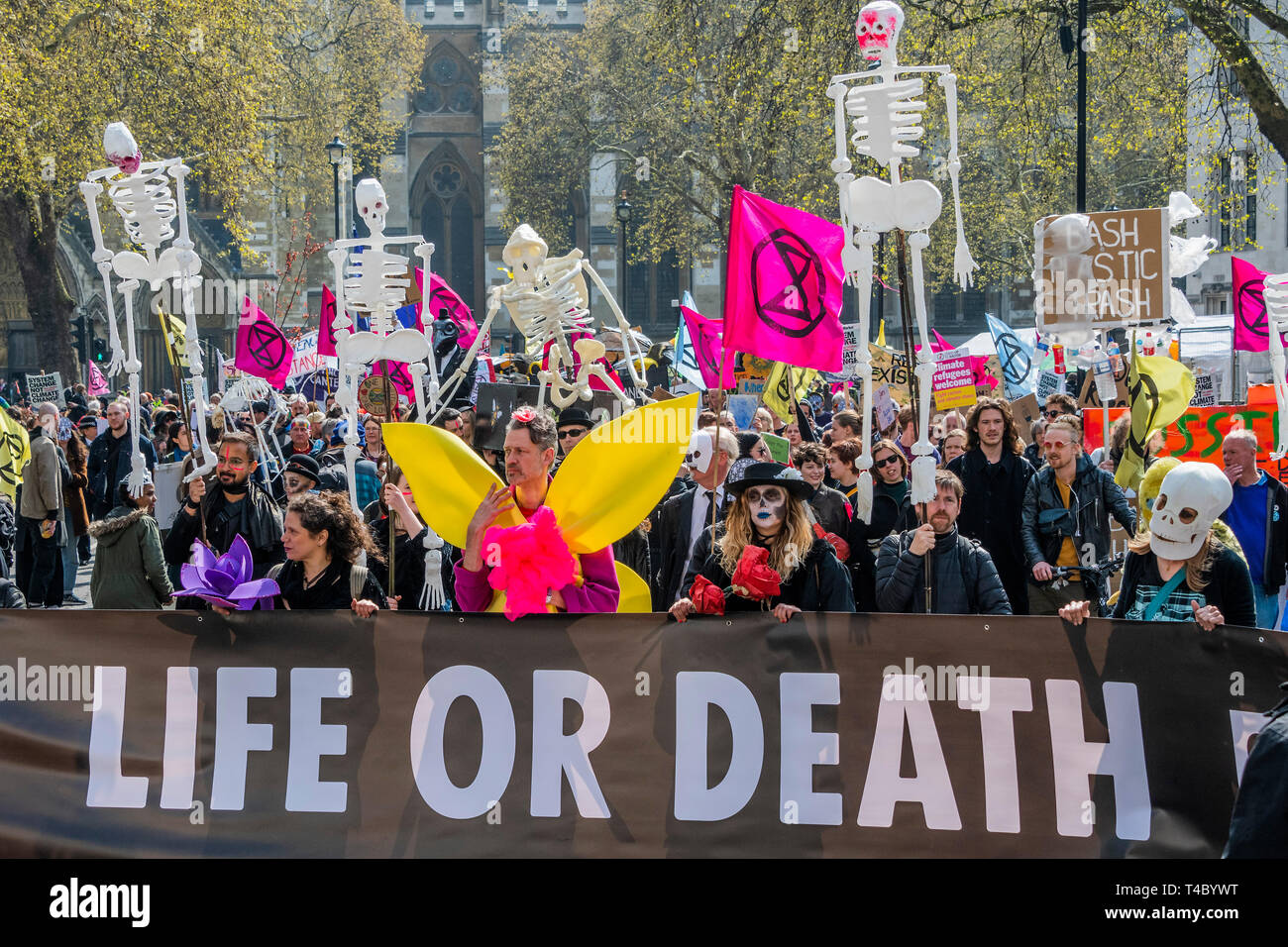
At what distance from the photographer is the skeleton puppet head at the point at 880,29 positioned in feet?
22.1

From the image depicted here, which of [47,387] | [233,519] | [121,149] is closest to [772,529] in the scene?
[233,519]

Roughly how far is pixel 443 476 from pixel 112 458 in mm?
9200

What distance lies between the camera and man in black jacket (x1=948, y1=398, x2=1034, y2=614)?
792 cm

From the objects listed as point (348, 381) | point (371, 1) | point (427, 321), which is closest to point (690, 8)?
point (427, 321)

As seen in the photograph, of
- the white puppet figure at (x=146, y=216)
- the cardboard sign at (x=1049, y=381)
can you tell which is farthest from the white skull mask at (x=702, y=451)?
the cardboard sign at (x=1049, y=381)

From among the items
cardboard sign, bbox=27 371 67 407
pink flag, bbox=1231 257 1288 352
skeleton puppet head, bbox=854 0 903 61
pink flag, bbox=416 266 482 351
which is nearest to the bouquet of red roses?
skeleton puppet head, bbox=854 0 903 61

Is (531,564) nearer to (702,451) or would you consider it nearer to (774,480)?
(774,480)

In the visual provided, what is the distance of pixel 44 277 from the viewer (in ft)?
98.1

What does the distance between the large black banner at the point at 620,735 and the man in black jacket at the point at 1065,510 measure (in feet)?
8.72

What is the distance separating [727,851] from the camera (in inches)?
198

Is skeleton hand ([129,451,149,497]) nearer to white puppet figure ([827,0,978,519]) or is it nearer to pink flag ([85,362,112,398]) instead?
white puppet figure ([827,0,978,519])

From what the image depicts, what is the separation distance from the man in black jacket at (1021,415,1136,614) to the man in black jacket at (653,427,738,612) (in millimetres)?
1777

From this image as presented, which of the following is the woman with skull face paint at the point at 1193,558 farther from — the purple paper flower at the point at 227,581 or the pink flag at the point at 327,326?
the pink flag at the point at 327,326

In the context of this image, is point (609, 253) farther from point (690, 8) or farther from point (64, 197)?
point (690, 8)
